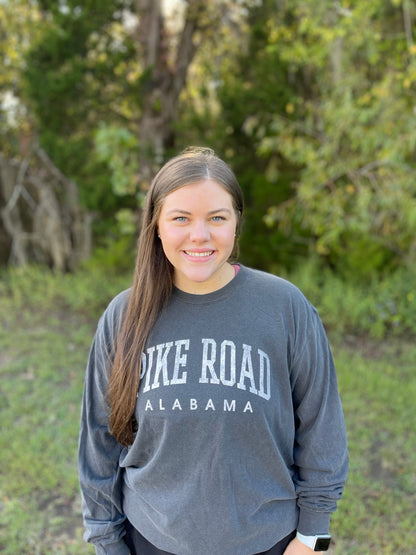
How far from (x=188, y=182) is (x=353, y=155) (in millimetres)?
4629

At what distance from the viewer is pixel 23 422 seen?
3.74 m

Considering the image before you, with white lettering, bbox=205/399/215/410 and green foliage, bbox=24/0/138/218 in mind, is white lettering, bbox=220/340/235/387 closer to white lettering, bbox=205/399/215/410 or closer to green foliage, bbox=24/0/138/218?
white lettering, bbox=205/399/215/410

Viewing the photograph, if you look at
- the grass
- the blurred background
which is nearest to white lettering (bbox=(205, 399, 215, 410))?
the grass

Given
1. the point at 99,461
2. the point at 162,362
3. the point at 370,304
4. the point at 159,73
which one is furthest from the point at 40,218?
the point at 162,362

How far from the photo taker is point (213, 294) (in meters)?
1.35

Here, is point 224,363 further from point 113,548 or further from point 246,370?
point 113,548

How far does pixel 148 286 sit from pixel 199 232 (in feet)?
0.74

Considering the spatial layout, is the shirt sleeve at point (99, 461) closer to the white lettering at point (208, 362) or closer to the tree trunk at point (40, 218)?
the white lettering at point (208, 362)

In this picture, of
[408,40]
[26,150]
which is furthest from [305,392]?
[26,150]

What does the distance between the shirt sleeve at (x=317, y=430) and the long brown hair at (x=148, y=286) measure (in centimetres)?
37

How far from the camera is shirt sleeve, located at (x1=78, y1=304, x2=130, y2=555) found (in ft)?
4.75

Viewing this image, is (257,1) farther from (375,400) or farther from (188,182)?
(188,182)

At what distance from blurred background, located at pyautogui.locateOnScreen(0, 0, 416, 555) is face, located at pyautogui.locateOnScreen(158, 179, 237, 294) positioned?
9.95 feet

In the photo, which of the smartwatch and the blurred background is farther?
the blurred background
